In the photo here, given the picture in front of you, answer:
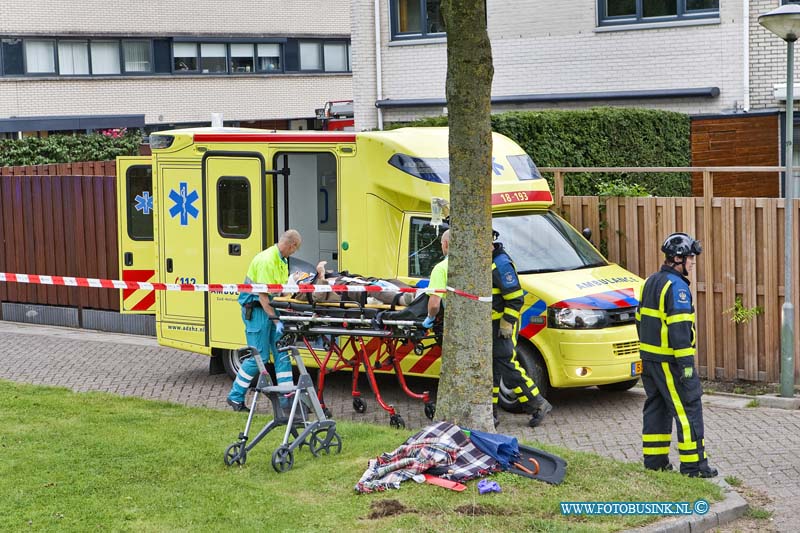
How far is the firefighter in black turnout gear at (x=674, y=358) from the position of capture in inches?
314

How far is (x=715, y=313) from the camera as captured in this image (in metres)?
12.2

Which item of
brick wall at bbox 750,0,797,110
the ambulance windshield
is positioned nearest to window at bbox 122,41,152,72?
brick wall at bbox 750,0,797,110

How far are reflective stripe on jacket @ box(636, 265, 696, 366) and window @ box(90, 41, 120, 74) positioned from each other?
3183cm

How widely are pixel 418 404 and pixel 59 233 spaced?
767 cm

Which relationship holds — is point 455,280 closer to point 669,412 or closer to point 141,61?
point 669,412

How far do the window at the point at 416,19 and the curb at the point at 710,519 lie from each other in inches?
556

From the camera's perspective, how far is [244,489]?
25.5 feet

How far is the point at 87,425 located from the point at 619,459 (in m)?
4.41

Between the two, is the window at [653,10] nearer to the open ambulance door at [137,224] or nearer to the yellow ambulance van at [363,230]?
the yellow ambulance van at [363,230]


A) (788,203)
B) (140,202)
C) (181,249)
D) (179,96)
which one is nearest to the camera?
(788,203)

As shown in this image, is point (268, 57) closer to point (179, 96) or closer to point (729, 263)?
point (179, 96)

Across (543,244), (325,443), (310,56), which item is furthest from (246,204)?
(310,56)

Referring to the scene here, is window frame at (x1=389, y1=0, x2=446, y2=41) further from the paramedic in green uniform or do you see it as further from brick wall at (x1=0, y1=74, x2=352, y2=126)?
brick wall at (x1=0, y1=74, x2=352, y2=126)

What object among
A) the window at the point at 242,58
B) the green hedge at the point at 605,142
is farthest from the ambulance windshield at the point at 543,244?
the window at the point at 242,58
